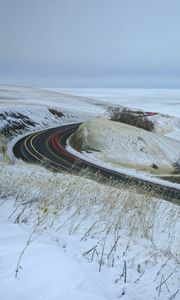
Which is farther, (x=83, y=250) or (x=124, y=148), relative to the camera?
(x=124, y=148)

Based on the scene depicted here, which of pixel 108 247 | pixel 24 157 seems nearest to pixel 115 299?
pixel 108 247

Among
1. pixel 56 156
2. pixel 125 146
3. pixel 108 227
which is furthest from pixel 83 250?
pixel 125 146

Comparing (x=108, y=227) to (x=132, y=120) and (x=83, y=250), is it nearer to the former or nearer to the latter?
(x=83, y=250)

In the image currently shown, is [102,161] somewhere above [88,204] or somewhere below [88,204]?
below

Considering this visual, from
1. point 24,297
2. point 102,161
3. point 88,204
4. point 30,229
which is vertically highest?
point 24,297

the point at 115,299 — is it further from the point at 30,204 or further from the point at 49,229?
the point at 30,204

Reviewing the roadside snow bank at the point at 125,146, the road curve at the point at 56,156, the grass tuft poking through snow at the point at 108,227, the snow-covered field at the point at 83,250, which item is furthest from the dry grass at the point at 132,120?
the snow-covered field at the point at 83,250

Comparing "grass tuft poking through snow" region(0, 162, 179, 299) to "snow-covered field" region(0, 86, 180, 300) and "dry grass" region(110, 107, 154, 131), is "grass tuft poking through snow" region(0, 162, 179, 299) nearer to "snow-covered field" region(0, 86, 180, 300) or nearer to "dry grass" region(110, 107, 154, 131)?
"snow-covered field" region(0, 86, 180, 300)

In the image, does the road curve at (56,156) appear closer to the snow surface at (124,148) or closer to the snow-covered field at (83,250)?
the snow surface at (124,148)
